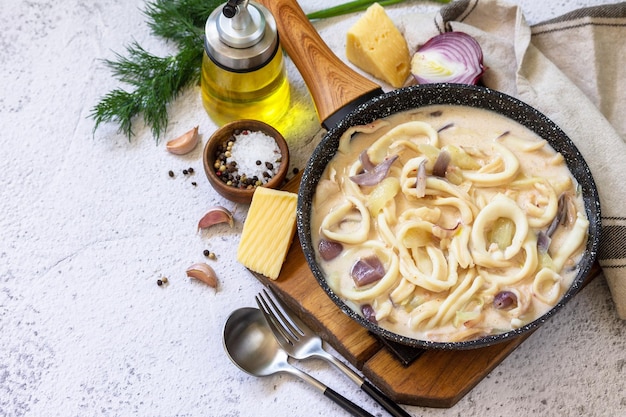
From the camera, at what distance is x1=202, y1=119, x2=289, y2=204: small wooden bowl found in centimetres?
359

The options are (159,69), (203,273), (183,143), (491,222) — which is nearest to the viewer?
(491,222)

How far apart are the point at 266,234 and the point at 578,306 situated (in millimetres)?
1358

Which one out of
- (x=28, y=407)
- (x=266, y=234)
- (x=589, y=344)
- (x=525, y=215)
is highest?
(x=525, y=215)

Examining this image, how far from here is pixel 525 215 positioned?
3.25 metres

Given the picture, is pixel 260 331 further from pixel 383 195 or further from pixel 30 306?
pixel 30 306

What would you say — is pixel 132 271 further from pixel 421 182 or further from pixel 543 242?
pixel 543 242

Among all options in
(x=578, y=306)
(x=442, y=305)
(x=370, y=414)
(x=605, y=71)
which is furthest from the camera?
(x=605, y=71)

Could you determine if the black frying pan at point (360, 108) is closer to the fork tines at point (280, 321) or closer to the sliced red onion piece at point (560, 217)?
the sliced red onion piece at point (560, 217)

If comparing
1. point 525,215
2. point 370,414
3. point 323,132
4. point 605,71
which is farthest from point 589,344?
point 323,132

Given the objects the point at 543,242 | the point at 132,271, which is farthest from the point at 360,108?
the point at 132,271

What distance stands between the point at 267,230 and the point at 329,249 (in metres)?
0.35

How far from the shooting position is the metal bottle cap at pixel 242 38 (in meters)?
3.46

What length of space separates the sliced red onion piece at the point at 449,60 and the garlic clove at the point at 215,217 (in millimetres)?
1071

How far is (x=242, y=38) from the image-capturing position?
347cm
